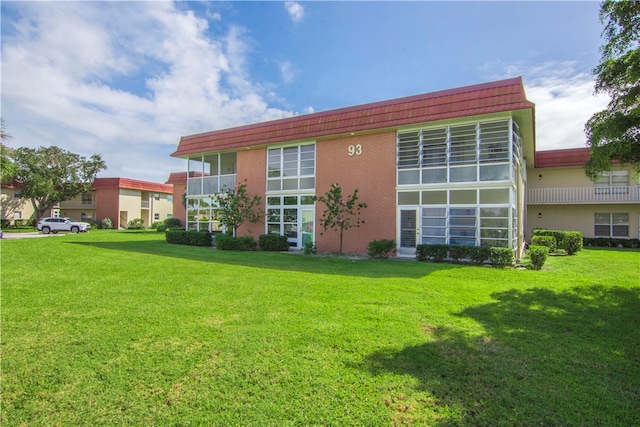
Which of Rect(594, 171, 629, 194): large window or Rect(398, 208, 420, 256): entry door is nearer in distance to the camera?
Rect(398, 208, 420, 256): entry door

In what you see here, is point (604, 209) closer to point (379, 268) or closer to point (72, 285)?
point (379, 268)

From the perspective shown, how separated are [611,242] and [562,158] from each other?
585 cm

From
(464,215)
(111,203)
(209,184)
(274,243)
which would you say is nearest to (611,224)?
(464,215)

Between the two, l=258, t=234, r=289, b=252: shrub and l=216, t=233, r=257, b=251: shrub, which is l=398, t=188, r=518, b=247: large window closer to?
l=258, t=234, r=289, b=252: shrub

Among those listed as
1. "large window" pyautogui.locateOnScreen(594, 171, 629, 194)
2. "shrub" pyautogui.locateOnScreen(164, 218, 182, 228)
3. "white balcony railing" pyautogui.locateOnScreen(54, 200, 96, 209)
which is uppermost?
"large window" pyautogui.locateOnScreen(594, 171, 629, 194)

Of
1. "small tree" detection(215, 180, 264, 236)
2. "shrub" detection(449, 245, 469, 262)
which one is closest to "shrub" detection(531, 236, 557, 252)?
"shrub" detection(449, 245, 469, 262)

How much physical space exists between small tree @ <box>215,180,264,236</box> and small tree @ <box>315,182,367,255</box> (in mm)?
4041

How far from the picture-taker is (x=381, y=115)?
46.2ft

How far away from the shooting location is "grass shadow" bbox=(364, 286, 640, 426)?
2.89 m

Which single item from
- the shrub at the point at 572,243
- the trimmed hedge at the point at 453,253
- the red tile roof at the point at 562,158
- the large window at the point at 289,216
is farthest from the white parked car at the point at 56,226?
the red tile roof at the point at 562,158

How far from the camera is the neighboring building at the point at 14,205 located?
123ft

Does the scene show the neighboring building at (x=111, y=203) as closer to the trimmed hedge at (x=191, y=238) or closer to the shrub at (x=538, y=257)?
the trimmed hedge at (x=191, y=238)

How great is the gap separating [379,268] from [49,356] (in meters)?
8.26

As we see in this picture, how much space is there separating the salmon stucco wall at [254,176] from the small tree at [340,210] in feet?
12.9
